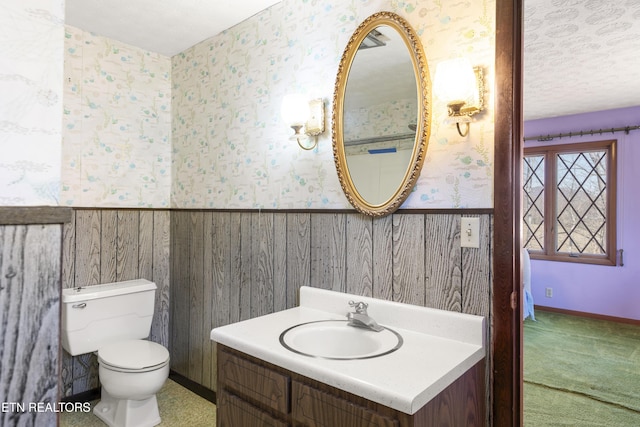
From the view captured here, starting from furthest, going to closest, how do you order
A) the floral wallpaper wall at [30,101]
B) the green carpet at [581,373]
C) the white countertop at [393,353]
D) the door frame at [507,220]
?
the green carpet at [581,373] < the door frame at [507,220] < the white countertop at [393,353] < the floral wallpaper wall at [30,101]

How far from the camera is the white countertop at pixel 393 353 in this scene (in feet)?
3.53

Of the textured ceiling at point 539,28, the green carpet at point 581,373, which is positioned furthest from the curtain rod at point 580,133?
the green carpet at point 581,373

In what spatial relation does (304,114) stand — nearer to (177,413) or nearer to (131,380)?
(131,380)

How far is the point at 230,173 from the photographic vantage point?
2463 mm

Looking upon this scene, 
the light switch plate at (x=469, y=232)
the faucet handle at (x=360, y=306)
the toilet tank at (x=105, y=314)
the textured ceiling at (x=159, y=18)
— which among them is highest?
the textured ceiling at (x=159, y=18)

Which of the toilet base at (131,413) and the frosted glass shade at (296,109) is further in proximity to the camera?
the toilet base at (131,413)

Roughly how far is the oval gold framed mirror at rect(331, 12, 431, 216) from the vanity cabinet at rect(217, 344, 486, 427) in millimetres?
765

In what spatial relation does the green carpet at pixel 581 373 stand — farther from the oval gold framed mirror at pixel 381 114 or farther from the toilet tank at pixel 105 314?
the toilet tank at pixel 105 314

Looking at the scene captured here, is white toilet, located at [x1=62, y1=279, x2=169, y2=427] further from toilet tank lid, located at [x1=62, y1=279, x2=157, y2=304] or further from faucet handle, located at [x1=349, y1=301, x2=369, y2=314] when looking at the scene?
faucet handle, located at [x1=349, y1=301, x2=369, y2=314]

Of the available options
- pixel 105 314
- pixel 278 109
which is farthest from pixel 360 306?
pixel 105 314

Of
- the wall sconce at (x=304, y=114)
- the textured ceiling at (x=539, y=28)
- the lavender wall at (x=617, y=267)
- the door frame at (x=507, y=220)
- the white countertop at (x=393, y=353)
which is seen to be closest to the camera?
the white countertop at (x=393, y=353)

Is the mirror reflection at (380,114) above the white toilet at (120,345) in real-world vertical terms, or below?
above

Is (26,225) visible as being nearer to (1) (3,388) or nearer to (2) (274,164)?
(1) (3,388)

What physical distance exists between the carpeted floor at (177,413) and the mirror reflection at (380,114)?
1.71 metres
